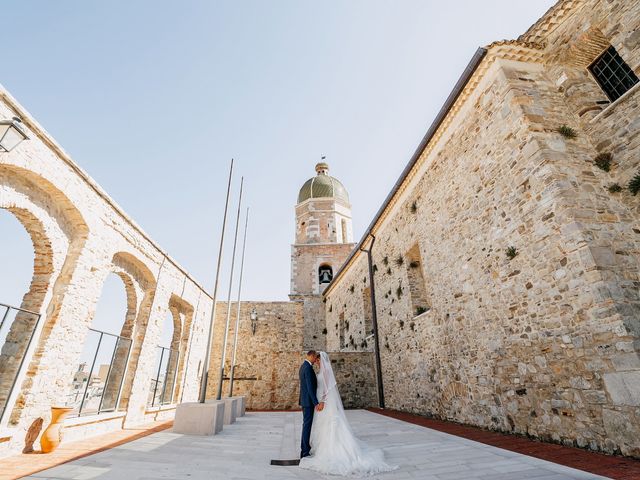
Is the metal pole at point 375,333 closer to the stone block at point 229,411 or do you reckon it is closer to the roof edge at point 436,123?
the roof edge at point 436,123

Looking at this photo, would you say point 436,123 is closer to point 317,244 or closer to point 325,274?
point 317,244

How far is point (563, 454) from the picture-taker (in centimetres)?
420

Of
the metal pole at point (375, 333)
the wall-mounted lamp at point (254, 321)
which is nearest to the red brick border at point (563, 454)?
the metal pole at point (375, 333)

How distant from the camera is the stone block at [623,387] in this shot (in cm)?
382

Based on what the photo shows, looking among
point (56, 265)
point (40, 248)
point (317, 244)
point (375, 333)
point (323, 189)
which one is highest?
point (323, 189)

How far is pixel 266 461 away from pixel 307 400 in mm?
988

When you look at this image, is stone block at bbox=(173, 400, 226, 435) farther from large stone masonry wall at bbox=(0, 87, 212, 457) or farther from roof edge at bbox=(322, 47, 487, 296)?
roof edge at bbox=(322, 47, 487, 296)

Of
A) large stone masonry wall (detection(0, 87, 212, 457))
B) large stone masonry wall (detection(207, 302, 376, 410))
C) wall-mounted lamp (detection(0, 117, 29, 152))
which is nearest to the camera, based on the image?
wall-mounted lamp (detection(0, 117, 29, 152))

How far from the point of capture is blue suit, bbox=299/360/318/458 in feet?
15.3

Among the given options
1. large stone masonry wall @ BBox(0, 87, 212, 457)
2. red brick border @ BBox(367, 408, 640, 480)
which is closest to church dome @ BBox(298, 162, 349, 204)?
large stone masonry wall @ BBox(0, 87, 212, 457)

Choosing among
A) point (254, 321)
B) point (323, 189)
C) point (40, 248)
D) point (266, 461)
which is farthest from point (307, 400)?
point (323, 189)

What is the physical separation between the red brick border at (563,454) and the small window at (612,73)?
6.45 meters

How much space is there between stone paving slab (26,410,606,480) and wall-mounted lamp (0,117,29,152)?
4096mm

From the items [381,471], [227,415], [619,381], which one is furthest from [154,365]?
[619,381]
